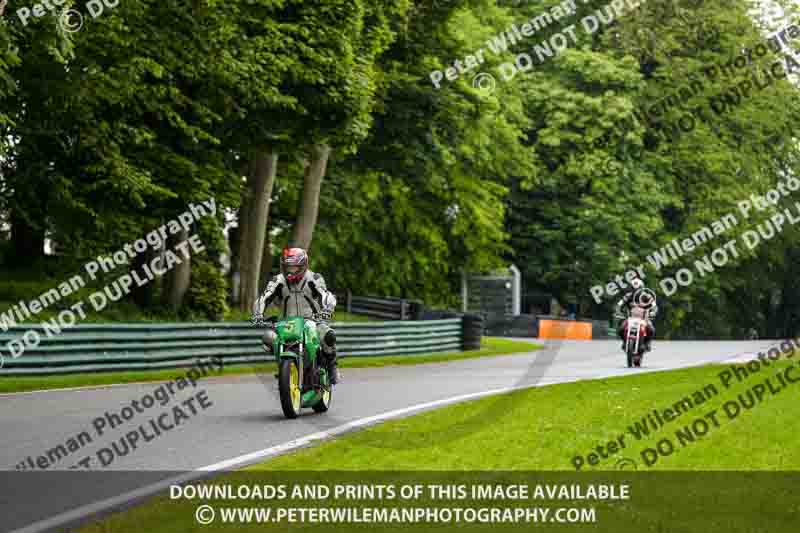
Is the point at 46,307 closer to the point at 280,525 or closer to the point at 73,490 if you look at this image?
the point at 73,490

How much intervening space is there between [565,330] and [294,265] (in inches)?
1521

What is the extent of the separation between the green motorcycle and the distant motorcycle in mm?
14010

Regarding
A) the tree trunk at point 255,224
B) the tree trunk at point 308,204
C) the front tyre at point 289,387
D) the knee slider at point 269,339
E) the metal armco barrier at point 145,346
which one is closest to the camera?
the front tyre at point 289,387

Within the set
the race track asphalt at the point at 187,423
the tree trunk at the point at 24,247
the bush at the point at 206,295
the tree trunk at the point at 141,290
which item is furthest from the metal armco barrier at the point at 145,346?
the tree trunk at the point at 24,247

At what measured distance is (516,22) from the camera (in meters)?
54.8

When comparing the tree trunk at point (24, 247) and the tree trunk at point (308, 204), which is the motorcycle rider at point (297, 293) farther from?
the tree trunk at point (24, 247)

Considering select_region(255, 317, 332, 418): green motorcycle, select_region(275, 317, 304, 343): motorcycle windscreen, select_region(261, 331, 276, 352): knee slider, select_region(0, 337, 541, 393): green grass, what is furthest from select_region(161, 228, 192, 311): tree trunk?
select_region(275, 317, 304, 343): motorcycle windscreen

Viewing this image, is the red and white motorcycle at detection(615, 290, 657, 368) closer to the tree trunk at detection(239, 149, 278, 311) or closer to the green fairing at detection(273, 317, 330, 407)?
the tree trunk at detection(239, 149, 278, 311)

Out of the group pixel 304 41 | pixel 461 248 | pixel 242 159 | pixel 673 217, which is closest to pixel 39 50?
pixel 304 41

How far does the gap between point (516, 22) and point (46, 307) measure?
27.3m

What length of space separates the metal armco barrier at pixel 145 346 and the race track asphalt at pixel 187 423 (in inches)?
78.5

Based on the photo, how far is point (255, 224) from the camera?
36.4 metres

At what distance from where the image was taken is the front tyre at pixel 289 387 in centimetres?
1448

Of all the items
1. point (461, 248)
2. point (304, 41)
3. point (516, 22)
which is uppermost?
point (516, 22)
